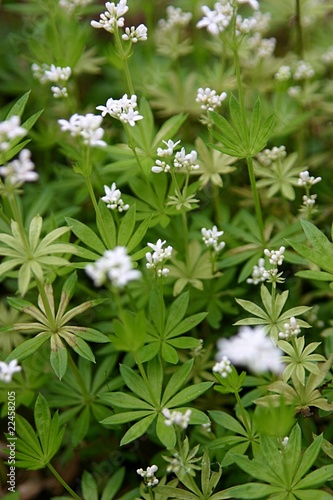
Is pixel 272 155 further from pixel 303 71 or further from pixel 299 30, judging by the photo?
pixel 299 30

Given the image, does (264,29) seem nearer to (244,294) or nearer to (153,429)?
(244,294)

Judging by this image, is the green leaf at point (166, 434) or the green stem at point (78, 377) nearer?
the green leaf at point (166, 434)

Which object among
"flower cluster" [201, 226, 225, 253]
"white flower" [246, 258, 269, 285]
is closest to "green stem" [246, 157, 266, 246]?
"flower cluster" [201, 226, 225, 253]

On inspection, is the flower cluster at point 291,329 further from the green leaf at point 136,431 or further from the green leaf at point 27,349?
the green leaf at point 27,349

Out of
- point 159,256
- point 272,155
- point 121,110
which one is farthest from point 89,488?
point 272,155

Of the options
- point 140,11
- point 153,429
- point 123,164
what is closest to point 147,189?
point 123,164

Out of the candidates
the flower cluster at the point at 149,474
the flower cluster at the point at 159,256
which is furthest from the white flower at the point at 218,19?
the flower cluster at the point at 149,474
